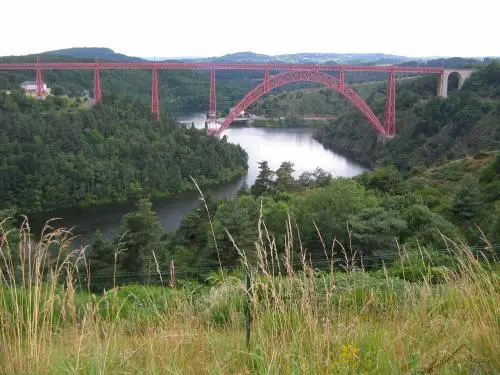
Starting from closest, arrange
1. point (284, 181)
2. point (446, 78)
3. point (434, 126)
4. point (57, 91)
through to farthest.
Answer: point (284, 181) < point (434, 126) < point (446, 78) < point (57, 91)

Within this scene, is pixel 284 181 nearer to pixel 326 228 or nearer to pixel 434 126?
pixel 326 228

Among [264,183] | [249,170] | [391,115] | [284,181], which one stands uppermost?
[391,115]

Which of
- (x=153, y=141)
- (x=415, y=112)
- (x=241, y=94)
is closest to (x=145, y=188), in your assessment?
(x=153, y=141)

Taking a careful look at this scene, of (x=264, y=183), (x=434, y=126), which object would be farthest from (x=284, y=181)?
(x=434, y=126)

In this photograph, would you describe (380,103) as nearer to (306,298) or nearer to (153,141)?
(153,141)

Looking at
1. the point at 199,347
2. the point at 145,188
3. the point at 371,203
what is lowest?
the point at 145,188

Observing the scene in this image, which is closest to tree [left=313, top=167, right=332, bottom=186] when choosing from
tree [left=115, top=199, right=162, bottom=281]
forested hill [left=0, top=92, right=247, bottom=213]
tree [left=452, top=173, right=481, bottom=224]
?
tree [left=452, top=173, right=481, bottom=224]

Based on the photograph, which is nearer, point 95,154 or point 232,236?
point 232,236
